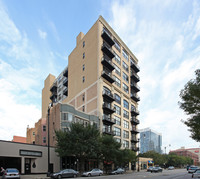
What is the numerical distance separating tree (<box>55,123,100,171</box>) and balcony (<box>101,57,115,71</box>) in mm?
22953

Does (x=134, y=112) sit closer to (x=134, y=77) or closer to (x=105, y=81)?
(x=134, y=77)

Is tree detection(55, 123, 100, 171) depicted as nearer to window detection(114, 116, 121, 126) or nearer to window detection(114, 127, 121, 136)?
window detection(114, 127, 121, 136)

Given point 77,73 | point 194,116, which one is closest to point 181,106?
point 194,116

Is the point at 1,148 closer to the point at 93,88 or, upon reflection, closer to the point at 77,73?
the point at 93,88

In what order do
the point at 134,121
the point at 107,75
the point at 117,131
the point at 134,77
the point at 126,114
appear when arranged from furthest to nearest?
the point at 134,77 < the point at 134,121 < the point at 126,114 < the point at 117,131 < the point at 107,75

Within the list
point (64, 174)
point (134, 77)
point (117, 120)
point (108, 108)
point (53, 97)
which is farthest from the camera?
point (53, 97)

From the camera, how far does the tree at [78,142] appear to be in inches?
1400

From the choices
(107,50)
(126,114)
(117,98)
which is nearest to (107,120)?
(117,98)

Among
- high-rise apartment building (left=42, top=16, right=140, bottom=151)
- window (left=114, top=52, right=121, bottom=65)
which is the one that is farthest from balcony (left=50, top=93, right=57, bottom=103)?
window (left=114, top=52, right=121, bottom=65)

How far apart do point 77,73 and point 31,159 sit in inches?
1266

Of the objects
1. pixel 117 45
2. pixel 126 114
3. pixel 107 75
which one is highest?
pixel 117 45

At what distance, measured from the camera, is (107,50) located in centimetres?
5853

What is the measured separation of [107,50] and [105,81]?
8.37 metres

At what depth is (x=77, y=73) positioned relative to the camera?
2549 inches
